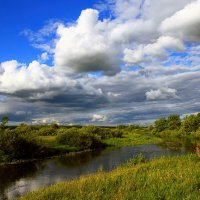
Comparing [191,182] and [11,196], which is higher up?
[191,182]

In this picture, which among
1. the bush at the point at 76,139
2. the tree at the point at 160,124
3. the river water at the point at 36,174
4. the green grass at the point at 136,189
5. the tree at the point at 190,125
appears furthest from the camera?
the tree at the point at 160,124

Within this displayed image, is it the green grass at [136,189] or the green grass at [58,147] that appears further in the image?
the green grass at [58,147]

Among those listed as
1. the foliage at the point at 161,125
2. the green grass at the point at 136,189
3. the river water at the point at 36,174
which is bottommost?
the river water at the point at 36,174

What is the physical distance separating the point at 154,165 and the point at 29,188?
10811 millimetres

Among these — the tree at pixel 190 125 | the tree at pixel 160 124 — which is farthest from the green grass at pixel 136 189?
the tree at pixel 160 124

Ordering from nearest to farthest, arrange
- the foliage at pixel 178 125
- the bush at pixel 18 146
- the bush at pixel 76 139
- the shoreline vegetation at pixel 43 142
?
the bush at pixel 18 146
the shoreline vegetation at pixel 43 142
the bush at pixel 76 139
the foliage at pixel 178 125

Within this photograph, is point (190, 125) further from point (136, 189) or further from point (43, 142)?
point (136, 189)

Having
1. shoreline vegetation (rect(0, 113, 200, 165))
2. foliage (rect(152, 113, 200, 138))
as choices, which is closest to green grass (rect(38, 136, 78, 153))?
shoreline vegetation (rect(0, 113, 200, 165))

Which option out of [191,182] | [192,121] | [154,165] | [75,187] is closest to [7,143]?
[154,165]

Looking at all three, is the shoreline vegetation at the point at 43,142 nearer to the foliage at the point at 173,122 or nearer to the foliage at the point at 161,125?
the foliage at the point at 173,122

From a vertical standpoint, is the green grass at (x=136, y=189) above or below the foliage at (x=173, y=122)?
below

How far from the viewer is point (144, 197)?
1295cm

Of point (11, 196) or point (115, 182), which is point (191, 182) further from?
point (11, 196)

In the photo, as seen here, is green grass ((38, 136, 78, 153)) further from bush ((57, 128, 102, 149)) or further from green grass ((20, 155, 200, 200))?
green grass ((20, 155, 200, 200))
